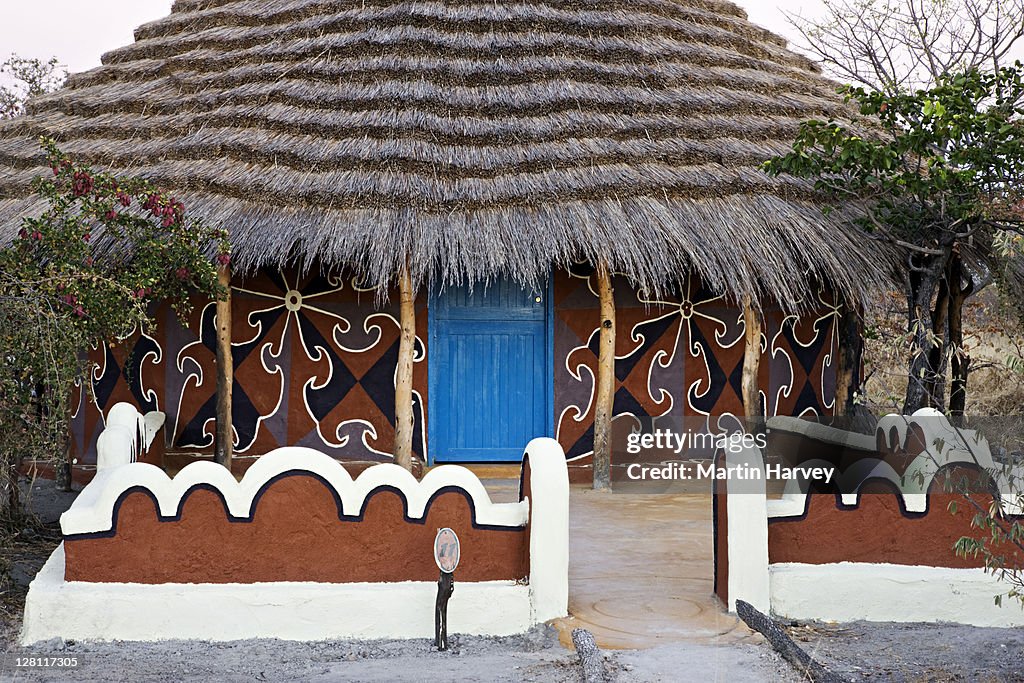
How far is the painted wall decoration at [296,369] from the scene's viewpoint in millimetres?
9219

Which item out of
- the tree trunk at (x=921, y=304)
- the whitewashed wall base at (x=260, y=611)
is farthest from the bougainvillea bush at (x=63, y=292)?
the tree trunk at (x=921, y=304)

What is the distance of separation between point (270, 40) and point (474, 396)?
408 cm

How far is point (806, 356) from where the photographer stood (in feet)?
33.3

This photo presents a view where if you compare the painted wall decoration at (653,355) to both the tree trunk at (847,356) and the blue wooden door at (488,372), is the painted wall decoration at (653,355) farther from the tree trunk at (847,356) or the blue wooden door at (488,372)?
the tree trunk at (847,356)

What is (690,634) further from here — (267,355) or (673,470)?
(267,355)

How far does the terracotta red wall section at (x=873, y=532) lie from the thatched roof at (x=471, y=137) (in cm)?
320

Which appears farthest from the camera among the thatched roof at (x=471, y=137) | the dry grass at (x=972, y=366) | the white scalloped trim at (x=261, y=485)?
the dry grass at (x=972, y=366)

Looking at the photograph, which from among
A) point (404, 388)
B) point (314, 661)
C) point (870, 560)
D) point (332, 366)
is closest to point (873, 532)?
point (870, 560)

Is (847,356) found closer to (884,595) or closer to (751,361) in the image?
(751,361)

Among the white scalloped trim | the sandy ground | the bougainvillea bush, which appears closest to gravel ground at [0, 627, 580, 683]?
the sandy ground

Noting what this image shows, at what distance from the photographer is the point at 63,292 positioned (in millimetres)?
5855

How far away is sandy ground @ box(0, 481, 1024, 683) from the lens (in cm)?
439

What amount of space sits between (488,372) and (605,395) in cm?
115

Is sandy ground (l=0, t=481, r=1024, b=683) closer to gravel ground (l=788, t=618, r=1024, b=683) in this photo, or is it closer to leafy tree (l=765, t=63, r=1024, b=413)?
gravel ground (l=788, t=618, r=1024, b=683)
